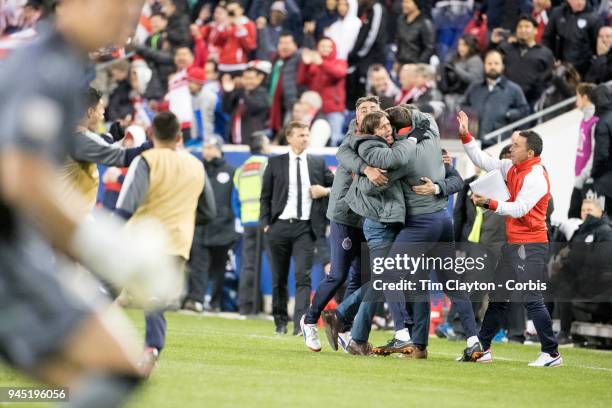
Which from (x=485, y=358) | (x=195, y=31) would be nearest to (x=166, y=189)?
(x=485, y=358)

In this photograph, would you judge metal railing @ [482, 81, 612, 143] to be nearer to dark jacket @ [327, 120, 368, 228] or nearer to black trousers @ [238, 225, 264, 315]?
black trousers @ [238, 225, 264, 315]

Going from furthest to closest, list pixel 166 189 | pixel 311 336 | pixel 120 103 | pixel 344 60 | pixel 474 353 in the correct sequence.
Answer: pixel 120 103
pixel 344 60
pixel 311 336
pixel 474 353
pixel 166 189

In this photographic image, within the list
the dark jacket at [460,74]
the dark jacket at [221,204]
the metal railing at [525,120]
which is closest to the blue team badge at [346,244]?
the metal railing at [525,120]

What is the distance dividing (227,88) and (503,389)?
1337 centimetres

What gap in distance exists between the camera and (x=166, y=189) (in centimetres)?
970

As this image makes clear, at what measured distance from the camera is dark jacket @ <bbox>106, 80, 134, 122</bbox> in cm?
2480

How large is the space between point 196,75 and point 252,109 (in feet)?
4.70

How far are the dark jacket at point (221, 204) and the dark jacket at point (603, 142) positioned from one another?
19.1ft

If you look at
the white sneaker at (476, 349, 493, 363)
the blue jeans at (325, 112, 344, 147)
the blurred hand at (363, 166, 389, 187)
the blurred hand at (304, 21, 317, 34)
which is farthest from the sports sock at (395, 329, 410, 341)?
the blurred hand at (304, 21, 317, 34)

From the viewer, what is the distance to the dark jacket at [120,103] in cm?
2480

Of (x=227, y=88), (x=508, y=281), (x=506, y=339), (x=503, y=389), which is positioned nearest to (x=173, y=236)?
(x=503, y=389)

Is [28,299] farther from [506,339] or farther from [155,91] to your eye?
[155,91]

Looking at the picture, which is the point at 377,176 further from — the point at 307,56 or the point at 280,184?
the point at 307,56

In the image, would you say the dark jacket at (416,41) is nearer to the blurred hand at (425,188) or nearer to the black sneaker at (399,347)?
the blurred hand at (425,188)
